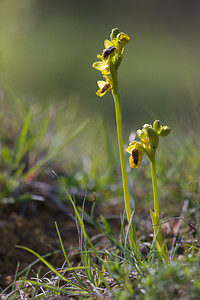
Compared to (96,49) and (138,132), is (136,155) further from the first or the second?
(96,49)

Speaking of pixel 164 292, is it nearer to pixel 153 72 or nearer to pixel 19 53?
pixel 153 72

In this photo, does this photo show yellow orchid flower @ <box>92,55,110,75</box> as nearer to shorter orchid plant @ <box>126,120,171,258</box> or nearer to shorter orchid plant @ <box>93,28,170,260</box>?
shorter orchid plant @ <box>93,28,170,260</box>

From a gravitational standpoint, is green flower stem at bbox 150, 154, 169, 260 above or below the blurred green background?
below

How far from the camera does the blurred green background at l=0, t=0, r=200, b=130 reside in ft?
22.7

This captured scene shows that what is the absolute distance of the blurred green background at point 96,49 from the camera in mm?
6926

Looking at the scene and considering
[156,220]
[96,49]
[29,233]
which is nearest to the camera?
[156,220]

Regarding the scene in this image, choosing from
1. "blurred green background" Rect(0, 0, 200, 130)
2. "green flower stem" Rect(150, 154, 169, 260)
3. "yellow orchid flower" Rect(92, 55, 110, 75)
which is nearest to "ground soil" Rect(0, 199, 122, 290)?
"green flower stem" Rect(150, 154, 169, 260)

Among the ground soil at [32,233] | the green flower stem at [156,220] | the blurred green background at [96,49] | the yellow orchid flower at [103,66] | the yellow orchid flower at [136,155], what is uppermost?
the blurred green background at [96,49]

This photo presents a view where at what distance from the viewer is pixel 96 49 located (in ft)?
29.0

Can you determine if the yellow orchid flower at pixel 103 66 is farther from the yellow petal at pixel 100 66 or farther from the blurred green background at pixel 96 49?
the blurred green background at pixel 96 49

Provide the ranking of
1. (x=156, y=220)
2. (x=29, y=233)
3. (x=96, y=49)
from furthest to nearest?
(x=96, y=49), (x=29, y=233), (x=156, y=220)

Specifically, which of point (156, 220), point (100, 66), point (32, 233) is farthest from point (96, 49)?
point (156, 220)

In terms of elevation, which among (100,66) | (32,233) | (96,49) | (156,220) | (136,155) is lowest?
(32,233)

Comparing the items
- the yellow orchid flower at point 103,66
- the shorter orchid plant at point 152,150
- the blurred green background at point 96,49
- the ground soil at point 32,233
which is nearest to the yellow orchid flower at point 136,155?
the shorter orchid plant at point 152,150
